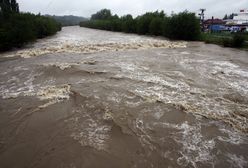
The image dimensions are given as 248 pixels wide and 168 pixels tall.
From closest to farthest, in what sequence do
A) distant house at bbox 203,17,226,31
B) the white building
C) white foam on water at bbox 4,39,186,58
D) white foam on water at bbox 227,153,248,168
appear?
white foam on water at bbox 227,153,248,168, white foam on water at bbox 4,39,186,58, distant house at bbox 203,17,226,31, the white building

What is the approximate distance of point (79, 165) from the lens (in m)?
3.91

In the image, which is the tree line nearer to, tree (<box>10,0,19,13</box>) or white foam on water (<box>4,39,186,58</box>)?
white foam on water (<box>4,39,186,58</box>)

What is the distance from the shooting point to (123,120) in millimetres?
5480

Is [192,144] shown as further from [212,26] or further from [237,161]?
[212,26]

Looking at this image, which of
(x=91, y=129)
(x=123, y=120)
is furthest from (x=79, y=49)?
(x=91, y=129)

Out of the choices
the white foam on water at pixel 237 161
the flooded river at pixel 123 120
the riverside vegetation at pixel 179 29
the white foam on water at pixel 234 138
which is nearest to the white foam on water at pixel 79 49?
the riverside vegetation at pixel 179 29

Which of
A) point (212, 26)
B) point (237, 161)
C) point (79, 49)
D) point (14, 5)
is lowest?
point (237, 161)

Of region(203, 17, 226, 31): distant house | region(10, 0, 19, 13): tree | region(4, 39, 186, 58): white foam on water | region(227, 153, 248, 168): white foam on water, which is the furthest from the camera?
region(203, 17, 226, 31): distant house

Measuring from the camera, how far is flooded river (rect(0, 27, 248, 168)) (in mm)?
4133

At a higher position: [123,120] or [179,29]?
[179,29]

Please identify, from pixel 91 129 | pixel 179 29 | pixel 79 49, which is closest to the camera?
pixel 91 129

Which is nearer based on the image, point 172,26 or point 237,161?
point 237,161

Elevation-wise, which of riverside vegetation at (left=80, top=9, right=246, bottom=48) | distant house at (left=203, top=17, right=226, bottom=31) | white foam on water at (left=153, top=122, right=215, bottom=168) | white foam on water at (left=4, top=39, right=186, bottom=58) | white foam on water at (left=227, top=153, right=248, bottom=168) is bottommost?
white foam on water at (left=227, top=153, right=248, bottom=168)

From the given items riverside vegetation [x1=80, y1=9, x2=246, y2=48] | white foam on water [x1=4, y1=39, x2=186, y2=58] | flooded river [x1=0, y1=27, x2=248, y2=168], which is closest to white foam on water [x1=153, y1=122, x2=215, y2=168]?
flooded river [x1=0, y1=27, x2=248, y2=168]
